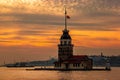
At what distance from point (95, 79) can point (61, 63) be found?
76.1m

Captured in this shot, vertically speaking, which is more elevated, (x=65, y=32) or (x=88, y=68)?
(x=65, y=32)

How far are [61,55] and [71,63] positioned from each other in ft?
15.9

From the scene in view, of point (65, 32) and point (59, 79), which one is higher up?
point (65, 32)

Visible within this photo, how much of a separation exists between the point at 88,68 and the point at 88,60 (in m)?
2.83

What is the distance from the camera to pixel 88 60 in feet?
650

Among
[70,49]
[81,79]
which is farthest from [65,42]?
[81,79]

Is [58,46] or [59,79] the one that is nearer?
[59,79]

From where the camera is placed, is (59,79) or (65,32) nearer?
(59,79)

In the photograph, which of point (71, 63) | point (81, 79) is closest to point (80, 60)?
point (71, 63)

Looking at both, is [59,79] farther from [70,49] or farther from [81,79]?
[70,49]

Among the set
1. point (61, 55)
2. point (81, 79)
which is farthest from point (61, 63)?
point (81, 79)

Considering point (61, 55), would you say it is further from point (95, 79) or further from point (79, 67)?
point (95, 79)

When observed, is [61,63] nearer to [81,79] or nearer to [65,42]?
[65,42]

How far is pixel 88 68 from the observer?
197500 millimetres
